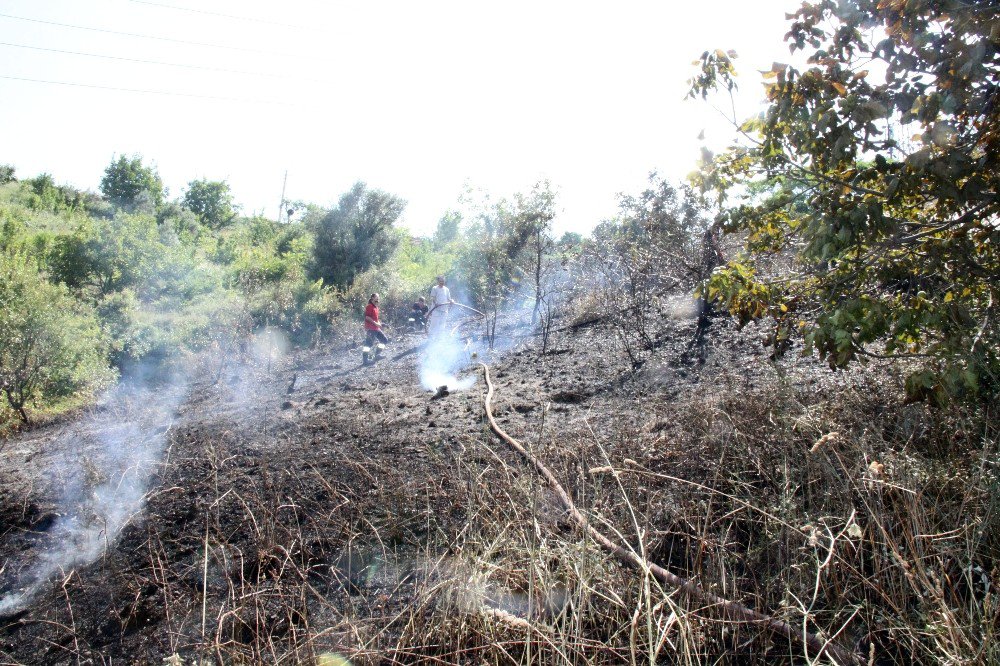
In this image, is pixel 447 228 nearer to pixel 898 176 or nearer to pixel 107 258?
pixel 107 258

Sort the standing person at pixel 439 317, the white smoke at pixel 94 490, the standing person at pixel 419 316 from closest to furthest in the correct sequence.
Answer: the white smoke at pixel 94 490 → the standing person at pixel 439 317 → the standing person at pixel 419 316

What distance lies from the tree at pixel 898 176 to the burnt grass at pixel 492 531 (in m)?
0.57

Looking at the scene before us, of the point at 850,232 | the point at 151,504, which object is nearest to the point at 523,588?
the point at 850,232

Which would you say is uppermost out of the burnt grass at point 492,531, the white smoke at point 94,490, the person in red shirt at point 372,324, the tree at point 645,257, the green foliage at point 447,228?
the green foliage at point 447,228

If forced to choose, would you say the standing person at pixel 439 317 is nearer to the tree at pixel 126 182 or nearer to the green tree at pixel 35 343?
the green tree at pixel 35 343

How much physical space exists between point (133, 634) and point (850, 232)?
13.8 ft

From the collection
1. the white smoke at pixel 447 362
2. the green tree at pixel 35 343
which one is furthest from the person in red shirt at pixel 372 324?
the green tree at pixel 35 343

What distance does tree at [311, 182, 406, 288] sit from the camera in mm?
19750

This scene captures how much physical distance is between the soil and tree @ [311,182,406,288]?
10601mm

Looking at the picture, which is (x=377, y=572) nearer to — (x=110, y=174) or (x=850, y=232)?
(x=850, y=232)

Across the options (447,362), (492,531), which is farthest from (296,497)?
(447,362)

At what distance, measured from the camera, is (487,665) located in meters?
2.60

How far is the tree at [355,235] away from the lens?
778 inches

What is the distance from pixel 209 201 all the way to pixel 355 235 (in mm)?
23058
